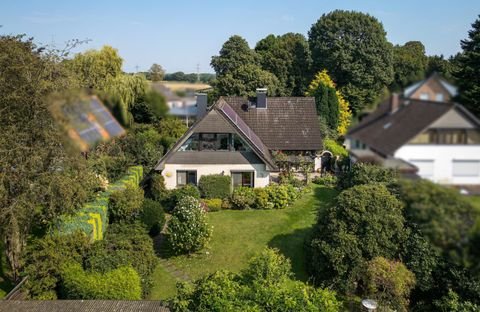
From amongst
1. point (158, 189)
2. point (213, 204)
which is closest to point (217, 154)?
point (213, 204)

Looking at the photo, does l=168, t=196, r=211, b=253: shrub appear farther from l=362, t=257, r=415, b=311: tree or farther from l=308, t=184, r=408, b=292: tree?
l=362, t=257, r=415, b=311: tree

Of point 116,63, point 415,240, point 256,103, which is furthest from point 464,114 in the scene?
point 256,103

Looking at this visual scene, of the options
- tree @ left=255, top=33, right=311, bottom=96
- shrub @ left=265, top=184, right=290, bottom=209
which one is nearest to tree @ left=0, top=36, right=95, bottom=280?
shrub @ left=265, top=184, right=290, bottom=209

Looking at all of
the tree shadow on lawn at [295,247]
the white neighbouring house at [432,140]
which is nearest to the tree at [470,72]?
the white neighbouring house at [432,140]

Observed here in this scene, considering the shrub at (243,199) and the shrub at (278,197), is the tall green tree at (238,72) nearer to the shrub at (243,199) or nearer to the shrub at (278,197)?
the shrub at (243,199)

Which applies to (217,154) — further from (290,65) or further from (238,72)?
(290,65)

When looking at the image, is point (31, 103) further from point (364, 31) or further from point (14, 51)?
point (364, 31)
